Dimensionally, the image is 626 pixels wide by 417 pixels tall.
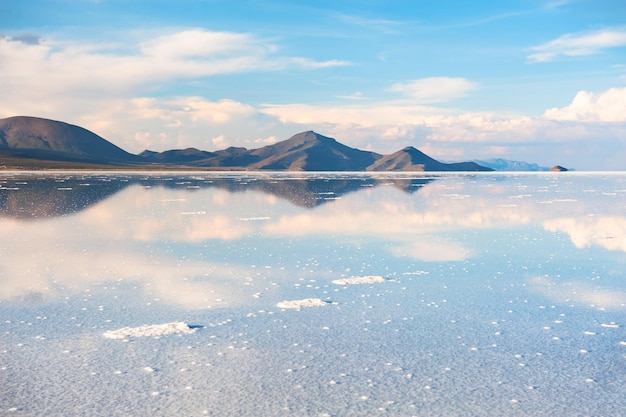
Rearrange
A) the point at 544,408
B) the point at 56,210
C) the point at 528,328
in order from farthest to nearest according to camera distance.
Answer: the point at 56,210, the point at 528,328, the point at 544,408

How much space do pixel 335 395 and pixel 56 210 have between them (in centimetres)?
2652

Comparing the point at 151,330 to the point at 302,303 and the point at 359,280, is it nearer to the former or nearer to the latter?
the point at 302,303

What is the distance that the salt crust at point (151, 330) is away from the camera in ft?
28.3

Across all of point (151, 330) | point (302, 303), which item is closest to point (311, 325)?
point (302, 303)

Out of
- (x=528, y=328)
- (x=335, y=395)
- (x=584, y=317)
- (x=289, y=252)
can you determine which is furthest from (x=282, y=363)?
(x=289, y=252)

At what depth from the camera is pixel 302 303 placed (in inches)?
417

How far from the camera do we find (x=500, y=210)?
100 ft

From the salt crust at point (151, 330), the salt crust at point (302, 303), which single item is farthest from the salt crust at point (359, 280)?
the salt crust at point (151, 330)

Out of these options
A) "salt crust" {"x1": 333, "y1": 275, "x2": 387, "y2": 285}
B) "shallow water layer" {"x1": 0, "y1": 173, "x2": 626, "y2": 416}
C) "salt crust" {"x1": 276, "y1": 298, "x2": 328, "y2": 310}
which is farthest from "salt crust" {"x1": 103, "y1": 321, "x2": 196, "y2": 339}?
"salt crust" {"x1": 333, "y1": 275, "x2": 387, "y2": 285}

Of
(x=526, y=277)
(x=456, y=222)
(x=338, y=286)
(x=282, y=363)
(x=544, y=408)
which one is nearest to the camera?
(x=544, y=408)

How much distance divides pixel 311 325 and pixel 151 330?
2.50 metres

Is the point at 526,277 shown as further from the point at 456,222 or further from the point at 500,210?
the point at 500,210

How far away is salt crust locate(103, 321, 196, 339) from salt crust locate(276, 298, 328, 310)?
202 cm

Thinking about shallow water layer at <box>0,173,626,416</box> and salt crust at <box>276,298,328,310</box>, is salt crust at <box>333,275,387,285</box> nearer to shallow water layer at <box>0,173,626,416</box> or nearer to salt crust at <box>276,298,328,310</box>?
shallow water layer at <box>0,173,626,416</box>
